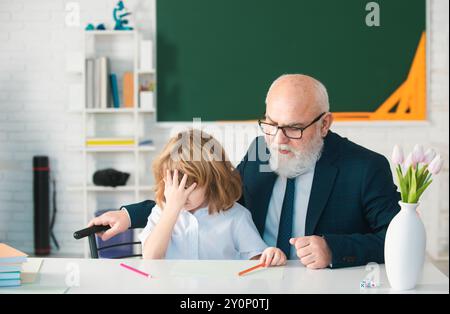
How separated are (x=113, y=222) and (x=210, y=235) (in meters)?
0.23

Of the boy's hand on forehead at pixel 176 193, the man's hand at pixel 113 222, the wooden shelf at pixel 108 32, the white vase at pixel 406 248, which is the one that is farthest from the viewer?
the wooden shelf at pixel 108 32

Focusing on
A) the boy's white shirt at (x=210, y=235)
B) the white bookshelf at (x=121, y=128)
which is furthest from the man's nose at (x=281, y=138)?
the white bookshelf at (x=121, y=128)

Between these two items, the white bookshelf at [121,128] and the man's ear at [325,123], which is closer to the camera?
the man's ear at [325,123]

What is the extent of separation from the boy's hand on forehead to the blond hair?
0.03 m

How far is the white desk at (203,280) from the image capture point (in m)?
1.10

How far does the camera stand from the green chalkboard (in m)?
3.09

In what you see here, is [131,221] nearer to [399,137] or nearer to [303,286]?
[303,286]

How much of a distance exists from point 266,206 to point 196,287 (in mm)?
537

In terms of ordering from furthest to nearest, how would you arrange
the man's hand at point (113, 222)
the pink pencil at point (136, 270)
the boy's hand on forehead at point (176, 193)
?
1. the man's hand at point (113, 222)
2. the boy's hand on forehead at point (176, 193)
3. the pink pencil at point (136, 270)

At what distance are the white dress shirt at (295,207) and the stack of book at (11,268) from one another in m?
0.69

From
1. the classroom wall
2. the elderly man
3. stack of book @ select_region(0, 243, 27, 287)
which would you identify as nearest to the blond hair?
the elderly man

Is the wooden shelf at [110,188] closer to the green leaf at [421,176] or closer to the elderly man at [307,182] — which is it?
the elderly man at [307,182]

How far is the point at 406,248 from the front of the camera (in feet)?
3.54

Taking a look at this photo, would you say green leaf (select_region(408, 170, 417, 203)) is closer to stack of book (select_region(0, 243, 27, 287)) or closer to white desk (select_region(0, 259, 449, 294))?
white desk (select_region(0, 259, 449, 294))
